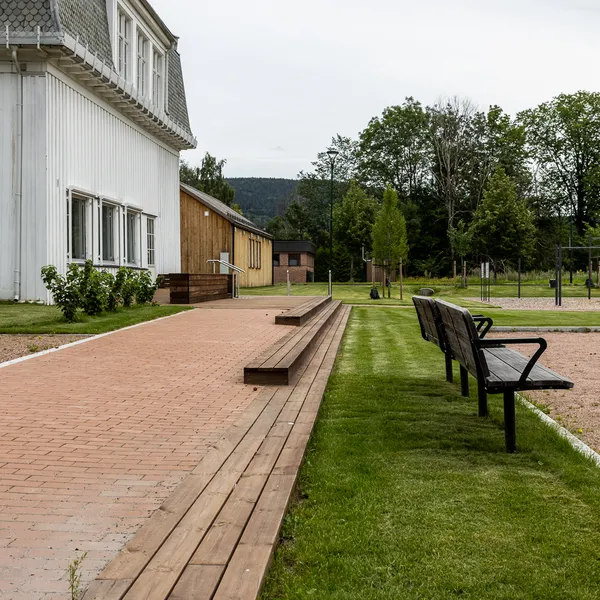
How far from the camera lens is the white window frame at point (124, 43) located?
834 inches

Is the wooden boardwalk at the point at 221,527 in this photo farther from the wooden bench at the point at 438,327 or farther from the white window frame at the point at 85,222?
the white window frame at the point at 85,222

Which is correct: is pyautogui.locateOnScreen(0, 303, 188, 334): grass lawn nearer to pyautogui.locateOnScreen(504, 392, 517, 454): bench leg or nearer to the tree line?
pyautogui.locateOnScreen(504, 392, 517, 454): bench leg

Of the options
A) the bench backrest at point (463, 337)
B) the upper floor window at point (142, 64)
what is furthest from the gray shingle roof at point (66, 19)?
the bench backrest at point (463, 337)

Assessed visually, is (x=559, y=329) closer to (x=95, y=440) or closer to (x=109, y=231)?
(x=109, y=231)

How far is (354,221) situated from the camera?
62219 mm

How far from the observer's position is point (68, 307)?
1392 cm

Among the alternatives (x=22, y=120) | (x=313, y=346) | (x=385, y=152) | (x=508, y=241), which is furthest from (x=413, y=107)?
(x=313, y=346)

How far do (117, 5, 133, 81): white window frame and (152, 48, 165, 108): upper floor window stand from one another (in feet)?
7.95

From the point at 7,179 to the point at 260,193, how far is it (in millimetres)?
110932

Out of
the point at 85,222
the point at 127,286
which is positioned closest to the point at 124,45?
the point at 85,222

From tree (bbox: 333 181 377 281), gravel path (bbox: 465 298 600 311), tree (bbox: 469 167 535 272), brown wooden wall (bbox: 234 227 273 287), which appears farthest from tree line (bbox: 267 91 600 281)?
→ gravel path (bbox: 465 298 600 311)

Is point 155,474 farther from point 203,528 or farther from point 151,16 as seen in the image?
point 151,16

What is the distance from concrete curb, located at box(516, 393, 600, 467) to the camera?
209 inches

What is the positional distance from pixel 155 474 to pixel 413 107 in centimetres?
6860
